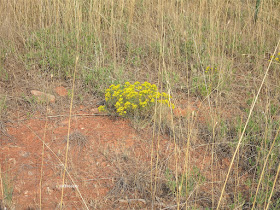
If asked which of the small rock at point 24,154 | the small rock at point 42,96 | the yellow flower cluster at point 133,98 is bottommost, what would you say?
the small rock at point 24,154

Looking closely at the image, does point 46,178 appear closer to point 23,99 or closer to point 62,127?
point 62,127

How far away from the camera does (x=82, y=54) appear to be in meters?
4.22

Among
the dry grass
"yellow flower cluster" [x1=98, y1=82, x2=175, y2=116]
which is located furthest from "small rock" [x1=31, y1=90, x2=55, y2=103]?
"yellow flower cluster" [x1=98, y1=82, x2=175, y2=116]

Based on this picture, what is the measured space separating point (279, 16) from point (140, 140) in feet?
10.2

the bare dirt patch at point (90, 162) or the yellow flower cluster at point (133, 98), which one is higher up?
the yellow flower cluster at point (133, 98)

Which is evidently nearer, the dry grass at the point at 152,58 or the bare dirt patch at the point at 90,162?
the bare dirt patch at the point at 90,162

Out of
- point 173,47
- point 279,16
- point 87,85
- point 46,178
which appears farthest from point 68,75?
point 279,16

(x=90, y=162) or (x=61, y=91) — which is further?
(x=61, y=91)

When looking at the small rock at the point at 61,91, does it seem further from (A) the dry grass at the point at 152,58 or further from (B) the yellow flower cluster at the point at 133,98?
(B) the yellow flower cluster at the point at 133,98

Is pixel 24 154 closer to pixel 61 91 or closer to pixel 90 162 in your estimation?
pixel 90 162

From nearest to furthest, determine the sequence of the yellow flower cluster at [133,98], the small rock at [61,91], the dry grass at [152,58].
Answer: the yellow flower cluster at [133,98] → the dry grass at [152,58] → the small rock at [61,91]

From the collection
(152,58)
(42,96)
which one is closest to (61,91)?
(42,96)

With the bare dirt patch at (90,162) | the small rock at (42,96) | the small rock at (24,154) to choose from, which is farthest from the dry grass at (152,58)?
the small rock at (24,154)

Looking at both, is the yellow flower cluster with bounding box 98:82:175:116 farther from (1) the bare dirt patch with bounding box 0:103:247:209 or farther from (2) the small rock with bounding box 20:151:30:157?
(2) the small rock with bounding box 20:151:30:157
